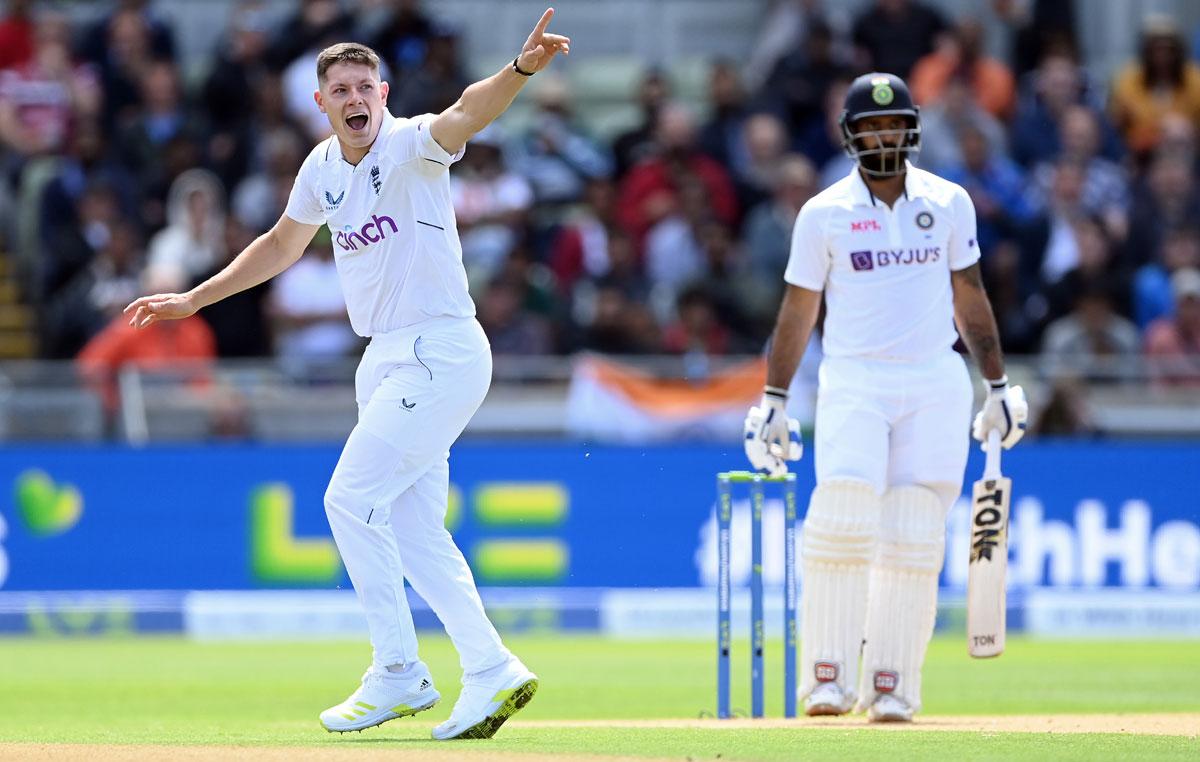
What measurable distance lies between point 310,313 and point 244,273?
25.8 ft

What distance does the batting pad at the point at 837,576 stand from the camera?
8.18 m

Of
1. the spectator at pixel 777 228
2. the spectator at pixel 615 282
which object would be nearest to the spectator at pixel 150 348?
the spectator at pixel 615 282

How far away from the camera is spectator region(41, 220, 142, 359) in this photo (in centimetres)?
1567

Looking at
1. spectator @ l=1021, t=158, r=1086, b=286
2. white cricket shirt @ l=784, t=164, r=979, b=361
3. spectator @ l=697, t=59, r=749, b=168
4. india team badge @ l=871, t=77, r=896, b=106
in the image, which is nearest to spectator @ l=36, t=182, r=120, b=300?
spectator @ l=697, t=59, r=749, b=168

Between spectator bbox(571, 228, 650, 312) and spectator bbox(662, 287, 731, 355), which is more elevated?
spectator bbox(571, 228, 650, 312)

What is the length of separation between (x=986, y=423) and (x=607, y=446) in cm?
606

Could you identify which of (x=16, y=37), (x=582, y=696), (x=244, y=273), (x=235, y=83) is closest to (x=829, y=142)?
(x=235, y=83)

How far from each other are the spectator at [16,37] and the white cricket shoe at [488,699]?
1248 cm

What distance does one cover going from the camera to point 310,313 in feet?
51.2

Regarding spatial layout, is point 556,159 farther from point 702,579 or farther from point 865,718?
point 865,718

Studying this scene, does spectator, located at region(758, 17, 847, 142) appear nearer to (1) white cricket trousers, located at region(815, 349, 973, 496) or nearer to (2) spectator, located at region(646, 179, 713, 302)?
(2) spectator, located at region(646, 179, 713, 302)

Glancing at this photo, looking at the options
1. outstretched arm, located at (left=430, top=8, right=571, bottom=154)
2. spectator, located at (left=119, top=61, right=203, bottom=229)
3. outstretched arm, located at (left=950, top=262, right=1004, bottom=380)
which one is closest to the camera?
outstretched arm, located at (left=430, top=8, right=571, bottom=154)

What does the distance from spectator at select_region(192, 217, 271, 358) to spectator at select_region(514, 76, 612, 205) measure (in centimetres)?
255

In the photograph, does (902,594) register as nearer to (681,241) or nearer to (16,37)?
(681,241)
